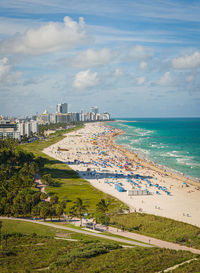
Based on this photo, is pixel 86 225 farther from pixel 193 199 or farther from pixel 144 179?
pixel 144 179

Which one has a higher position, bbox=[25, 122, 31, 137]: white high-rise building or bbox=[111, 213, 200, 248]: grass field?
bbox=[25, 122, 31, 137]: white high-rise building

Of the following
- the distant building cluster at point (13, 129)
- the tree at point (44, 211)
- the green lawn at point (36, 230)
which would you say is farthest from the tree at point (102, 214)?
the distant building cluster at point (13, 129)

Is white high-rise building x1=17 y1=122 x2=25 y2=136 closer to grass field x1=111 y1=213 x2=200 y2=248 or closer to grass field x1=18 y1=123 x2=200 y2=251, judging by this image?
grass field x1=18 y1=123 x2=200 y2=251

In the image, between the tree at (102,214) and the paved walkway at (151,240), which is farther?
the tree at (102,214)

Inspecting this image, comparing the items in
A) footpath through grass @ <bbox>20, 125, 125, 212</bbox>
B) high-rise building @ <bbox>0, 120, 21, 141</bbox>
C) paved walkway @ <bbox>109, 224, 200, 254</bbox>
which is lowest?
paved walkway @ <bbox>109, 224, 200, 254</bbox>

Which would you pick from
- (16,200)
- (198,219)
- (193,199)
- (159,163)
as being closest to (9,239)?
(16,200)

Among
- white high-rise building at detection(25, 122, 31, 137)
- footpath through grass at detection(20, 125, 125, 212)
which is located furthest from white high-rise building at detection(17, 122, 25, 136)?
footpath through grass at detection(20, 125, 125, 212)

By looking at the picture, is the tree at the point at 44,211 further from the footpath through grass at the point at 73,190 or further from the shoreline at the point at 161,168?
the shoreline at the point at 161,168
